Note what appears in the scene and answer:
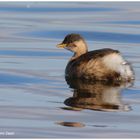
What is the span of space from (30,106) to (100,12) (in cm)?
1053

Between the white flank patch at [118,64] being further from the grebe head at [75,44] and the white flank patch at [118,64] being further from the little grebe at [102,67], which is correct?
the grebe head at [75,44]

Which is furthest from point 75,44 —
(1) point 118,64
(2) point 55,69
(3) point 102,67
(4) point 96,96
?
(4) point 96,96

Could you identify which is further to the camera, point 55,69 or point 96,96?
point 55,69

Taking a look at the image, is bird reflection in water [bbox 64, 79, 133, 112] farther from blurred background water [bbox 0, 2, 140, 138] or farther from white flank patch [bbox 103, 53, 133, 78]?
white flank patch [bbox 103, 53, 133, 78]

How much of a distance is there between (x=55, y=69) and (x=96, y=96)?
7.38ft

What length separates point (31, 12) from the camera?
67.7 feet

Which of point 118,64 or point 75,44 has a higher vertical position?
point 75,44

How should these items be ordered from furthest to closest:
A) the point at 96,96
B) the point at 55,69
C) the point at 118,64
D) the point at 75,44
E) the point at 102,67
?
1. the point at 75,44
2. the point at 55,69
3. the point at 102,67
4. the point at 118,64
5. the point at 96,96

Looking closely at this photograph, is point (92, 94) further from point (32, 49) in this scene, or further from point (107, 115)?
point (32, 49)

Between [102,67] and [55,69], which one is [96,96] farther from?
[55,69]

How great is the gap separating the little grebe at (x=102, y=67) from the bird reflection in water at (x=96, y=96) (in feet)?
0.67

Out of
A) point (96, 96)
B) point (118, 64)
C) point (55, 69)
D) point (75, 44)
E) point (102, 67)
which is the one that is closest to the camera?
point (96, 96)

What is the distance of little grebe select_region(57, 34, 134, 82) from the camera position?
510 inches

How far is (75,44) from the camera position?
14234 mm
